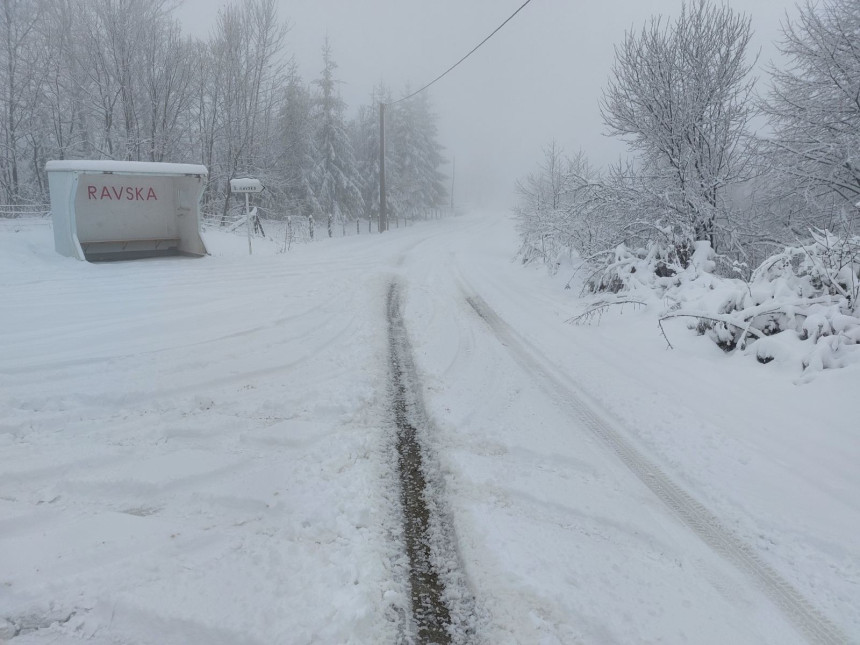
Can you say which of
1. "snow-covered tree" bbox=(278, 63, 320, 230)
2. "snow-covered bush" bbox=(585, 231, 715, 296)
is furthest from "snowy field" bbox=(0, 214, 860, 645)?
"snow-covered tree" bbox=(278, 63, 320, 230)

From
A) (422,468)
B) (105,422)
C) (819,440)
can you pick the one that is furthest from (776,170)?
(105,422)

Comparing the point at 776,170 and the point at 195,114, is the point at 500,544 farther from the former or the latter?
the point at 195,114

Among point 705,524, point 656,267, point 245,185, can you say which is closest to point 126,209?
point 245,185

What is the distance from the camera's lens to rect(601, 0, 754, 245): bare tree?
9781mm

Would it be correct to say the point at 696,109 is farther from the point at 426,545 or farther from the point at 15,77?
the point at 15,77

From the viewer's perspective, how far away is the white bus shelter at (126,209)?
11.1 meters

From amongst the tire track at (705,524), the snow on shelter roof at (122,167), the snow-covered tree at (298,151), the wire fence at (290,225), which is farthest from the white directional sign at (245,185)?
the snow-covered tree at (298,151)

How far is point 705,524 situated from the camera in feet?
9.80

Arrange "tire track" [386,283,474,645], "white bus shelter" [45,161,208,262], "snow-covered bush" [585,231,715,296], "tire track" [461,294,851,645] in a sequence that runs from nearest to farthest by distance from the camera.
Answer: "tire track" [386,283,474,645] → "tire track" [461,294,851,645] → "snow-covered bush" [585,231,715,296] → "white bus shelter" [45,161,208,262]

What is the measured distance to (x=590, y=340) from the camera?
726 centimetres

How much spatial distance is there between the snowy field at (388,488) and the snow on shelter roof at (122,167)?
18.9ft

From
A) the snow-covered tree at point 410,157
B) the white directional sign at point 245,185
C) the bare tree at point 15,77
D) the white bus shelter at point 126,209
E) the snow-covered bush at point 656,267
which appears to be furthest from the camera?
the snow-covered tree at point 410,157

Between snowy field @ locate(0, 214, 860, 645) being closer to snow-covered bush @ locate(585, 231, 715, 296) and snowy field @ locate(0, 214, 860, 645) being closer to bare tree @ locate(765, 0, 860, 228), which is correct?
snow-covered bush @ locate(585, 231, 715, 296)

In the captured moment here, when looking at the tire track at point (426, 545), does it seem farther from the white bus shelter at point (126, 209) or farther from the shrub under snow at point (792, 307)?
the white bus shelter at point (126, 209)
